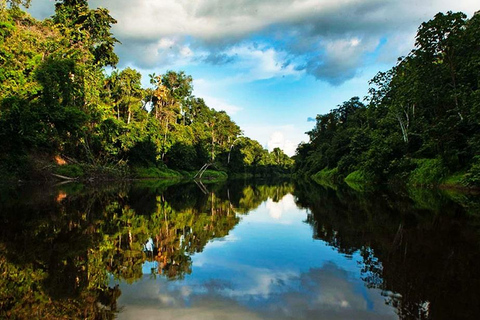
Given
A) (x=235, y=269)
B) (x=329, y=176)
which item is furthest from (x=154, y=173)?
(x=235, y=269)

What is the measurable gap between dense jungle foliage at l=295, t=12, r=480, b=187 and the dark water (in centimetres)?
1712

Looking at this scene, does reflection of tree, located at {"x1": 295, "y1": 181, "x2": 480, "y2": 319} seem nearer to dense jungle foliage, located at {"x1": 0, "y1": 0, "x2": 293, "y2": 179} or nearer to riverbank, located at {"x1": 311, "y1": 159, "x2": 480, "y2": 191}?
riverbank, located at {"x1": 311, "y1": 159, "x2": 480, "y2": 191}

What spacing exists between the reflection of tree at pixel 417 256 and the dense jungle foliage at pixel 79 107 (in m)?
26.7

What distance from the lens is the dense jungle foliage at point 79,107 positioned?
26.9 meters

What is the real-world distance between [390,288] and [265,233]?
5.14 metres

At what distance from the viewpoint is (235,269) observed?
5984 millimetres

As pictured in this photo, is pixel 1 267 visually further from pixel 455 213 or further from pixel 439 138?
pixel 439 138

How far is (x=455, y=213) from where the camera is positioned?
1178cm

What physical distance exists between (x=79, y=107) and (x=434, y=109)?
37.8 m

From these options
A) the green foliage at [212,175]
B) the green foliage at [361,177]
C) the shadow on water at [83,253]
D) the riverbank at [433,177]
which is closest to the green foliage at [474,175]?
the riverbank at [433,177]

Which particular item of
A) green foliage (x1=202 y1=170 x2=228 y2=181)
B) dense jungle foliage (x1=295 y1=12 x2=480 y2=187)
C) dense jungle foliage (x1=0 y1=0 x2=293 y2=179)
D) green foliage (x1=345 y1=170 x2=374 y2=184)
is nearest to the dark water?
dense jungle foliage (x1=295 y1=12 x2=480 y2=187)

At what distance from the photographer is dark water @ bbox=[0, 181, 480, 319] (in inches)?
161

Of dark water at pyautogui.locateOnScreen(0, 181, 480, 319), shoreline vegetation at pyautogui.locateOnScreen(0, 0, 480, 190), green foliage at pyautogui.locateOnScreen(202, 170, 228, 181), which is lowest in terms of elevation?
dark water at pyautogui.locateOnScreen(0, 181, 480, 319)

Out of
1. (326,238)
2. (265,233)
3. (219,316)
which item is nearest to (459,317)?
(219,316)
